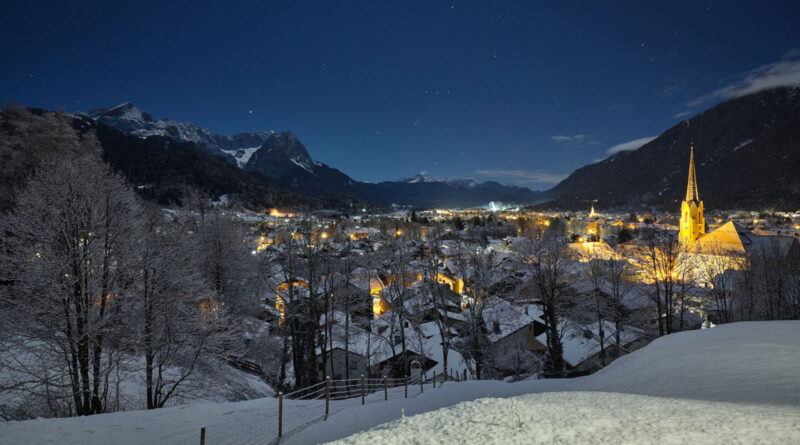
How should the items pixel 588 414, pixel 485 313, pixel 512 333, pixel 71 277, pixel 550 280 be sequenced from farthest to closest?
pixel 485 313 < pixel 512 333 < pixel 550 280 < pixel 71 277 < pixel 588 414

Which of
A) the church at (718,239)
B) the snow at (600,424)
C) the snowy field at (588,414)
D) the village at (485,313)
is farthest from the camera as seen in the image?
the church at (718,239)

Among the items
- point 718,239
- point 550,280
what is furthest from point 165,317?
point 718,239

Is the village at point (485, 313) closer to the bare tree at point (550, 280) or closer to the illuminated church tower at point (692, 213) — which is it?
the bare tree at point (550, 280)

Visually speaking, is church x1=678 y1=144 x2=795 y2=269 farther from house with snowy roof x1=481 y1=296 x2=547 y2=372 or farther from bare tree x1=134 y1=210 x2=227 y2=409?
bare tree x1=134 y1=210 x2=227 y2=409

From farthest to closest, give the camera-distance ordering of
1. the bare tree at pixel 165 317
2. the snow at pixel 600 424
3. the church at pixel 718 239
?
1. the church at pixel 718 239
2. the bare tree at pixel 165 317
3. the snow at pixel 600 424

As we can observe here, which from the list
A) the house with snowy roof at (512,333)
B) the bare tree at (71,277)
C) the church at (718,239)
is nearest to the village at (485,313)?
the house with snowy roof at (512,333)

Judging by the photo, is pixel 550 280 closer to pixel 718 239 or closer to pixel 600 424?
pixel 600 424

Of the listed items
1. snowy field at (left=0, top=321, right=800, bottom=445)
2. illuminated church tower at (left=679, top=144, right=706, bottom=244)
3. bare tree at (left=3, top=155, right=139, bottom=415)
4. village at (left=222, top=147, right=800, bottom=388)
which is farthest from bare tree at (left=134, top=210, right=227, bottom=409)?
illuminated church tower at (left=679, top=144, right=706, bottom=244)

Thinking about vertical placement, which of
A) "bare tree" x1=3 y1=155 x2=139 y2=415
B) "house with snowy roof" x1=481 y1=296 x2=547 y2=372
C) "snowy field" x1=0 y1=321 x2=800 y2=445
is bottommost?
"house with snowy roof" x1=481 y1=296 x2=547 y2=372

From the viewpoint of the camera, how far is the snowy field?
18.6 feet

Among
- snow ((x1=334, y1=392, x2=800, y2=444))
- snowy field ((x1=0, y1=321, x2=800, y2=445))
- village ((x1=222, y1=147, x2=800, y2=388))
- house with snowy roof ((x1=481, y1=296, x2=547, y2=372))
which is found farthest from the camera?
house with snowy roof ((x1=481, y1=296, x2=547, y2=372))

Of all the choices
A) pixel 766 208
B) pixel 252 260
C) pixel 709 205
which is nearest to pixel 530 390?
pixel 252 260

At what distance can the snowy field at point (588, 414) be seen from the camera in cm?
567

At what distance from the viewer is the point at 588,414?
21.5 feet
